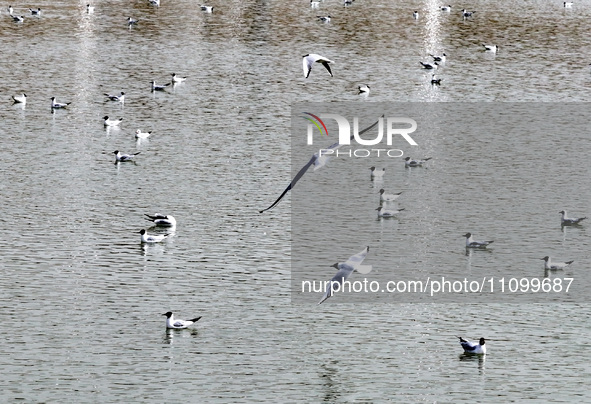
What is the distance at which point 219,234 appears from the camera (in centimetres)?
5119

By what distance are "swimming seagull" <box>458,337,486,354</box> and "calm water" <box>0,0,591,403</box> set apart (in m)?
0.45

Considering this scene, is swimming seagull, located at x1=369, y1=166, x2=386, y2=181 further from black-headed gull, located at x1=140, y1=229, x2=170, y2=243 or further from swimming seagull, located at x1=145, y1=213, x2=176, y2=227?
black-headed gull, located at x1=140, y1=229, x2=170, y2=243

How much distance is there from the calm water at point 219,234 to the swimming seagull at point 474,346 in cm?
45

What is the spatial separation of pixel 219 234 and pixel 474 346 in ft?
52.0

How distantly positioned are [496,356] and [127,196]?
79.6ft

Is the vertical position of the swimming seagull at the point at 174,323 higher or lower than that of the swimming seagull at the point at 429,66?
lower

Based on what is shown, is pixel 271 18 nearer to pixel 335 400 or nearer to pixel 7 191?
pixel 7 191

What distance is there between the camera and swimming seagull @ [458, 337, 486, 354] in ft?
126

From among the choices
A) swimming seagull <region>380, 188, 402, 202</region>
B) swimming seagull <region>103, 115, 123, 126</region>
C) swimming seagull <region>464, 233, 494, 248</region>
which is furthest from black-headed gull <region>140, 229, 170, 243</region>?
swimming seagull <region>103, 115, 123, 126</region>

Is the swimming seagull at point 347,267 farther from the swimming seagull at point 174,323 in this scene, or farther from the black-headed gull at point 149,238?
the black-headed gull at point 149,238

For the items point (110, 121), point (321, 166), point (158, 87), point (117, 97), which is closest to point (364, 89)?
point (158, 87)

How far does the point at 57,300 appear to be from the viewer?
140ft

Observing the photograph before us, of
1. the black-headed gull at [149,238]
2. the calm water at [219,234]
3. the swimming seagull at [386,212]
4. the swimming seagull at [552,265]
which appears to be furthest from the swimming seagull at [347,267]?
the black-headed gull at [149,238]

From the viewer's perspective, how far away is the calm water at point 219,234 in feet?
121
